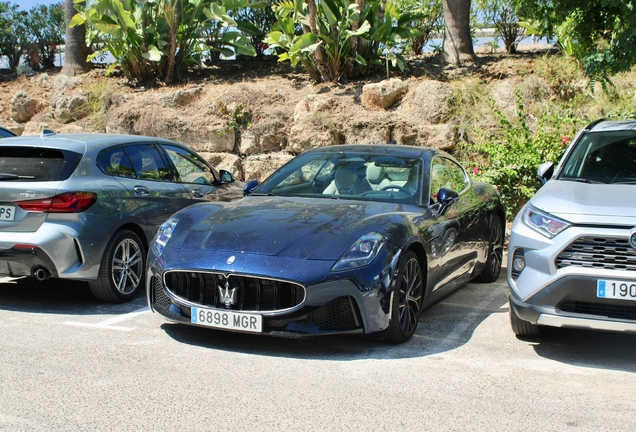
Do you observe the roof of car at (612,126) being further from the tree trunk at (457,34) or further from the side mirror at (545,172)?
the tree trunk at (457,34)

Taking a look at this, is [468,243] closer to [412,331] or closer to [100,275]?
[412,331]

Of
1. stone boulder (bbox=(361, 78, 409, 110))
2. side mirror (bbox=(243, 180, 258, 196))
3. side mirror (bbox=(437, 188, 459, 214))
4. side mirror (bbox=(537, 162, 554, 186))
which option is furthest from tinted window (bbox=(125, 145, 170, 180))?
stone boulder (bbox=(361, 78, 409, 110))

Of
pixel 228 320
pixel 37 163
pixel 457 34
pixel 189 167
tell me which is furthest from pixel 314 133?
pixel 228 320

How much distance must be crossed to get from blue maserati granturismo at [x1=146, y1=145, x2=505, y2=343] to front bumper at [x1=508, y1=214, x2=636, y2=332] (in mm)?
880

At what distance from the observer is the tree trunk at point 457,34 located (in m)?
14.8

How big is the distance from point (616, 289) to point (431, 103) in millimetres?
8797

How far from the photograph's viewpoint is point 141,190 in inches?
287

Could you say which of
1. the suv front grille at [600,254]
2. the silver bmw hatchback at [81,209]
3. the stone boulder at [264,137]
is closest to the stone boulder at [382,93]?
the stone boulder at [264,137]

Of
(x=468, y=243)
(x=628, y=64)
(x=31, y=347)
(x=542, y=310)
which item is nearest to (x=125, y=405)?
(x=31, y=347)

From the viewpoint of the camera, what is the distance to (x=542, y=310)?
17.0 ft

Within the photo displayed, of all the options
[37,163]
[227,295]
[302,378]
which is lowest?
[302,378]

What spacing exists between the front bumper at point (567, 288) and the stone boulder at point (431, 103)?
8158 mm

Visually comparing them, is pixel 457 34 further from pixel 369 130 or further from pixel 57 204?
pixel 57 204

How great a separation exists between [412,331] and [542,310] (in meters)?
1.01
